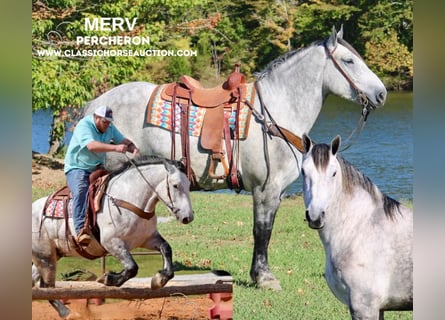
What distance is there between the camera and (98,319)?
5.64 metres

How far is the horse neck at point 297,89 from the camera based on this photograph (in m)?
5.68

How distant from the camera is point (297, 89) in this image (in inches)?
225

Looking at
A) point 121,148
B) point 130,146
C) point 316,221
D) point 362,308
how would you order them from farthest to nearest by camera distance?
point 130,146
point 121,148
point 362,308
point 316,221

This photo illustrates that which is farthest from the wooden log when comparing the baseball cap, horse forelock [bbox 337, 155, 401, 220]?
horse forelock [bbox 337, 155, 401, 220]

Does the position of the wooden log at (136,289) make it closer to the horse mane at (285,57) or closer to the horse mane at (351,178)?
the horse mane at (351,178)

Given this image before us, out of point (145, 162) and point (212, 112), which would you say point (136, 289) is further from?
point (212, 112)

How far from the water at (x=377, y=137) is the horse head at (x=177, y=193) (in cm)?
76

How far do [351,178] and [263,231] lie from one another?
1.01 meters

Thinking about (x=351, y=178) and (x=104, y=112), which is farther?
(x=104, y=112)

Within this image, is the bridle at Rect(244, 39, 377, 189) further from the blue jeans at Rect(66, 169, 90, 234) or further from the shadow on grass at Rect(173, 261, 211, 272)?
the blue jeans at Rect(66, 169, 90, 234)

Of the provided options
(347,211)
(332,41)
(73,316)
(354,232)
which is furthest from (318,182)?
(73,316)

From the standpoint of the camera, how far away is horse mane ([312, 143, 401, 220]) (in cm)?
471

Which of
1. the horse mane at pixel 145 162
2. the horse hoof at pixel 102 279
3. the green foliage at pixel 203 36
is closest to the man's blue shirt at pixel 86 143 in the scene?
the horse mane at pixel 145 162
